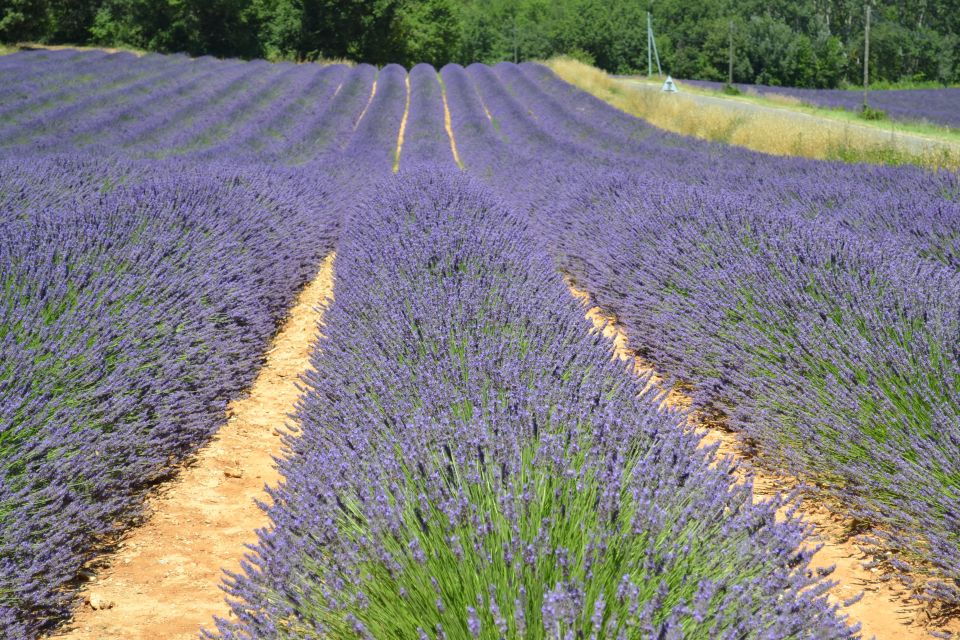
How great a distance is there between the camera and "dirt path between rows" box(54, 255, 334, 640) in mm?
2287

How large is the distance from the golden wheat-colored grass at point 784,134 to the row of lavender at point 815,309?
3371 mm

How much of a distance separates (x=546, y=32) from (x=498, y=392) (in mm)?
53710

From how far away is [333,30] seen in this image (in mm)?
31797

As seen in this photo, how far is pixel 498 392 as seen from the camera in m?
2.32

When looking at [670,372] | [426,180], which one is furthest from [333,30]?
[670,372]

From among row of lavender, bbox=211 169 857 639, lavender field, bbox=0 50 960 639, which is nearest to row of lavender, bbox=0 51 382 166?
lavender field, bbox=0 50 960 639

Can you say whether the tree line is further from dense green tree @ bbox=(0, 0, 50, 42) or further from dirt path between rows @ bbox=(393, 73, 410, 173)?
dirt path between rows @ bbox=(393, 73, 410, 173)

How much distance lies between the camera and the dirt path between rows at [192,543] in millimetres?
2287

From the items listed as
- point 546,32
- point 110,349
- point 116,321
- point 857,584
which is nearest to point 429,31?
point 546,32

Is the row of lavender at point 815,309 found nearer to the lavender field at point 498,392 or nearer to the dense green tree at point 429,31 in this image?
the lavender field at point 498,392

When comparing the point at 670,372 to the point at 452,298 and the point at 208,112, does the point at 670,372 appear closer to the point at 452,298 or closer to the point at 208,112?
the point at 452,298

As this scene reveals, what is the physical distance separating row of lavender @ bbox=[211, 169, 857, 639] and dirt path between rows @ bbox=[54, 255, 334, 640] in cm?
34

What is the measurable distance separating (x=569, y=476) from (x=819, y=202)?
5.37 metres

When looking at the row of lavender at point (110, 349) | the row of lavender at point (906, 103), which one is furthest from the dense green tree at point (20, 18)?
the row of lavender at point (906, 103)
